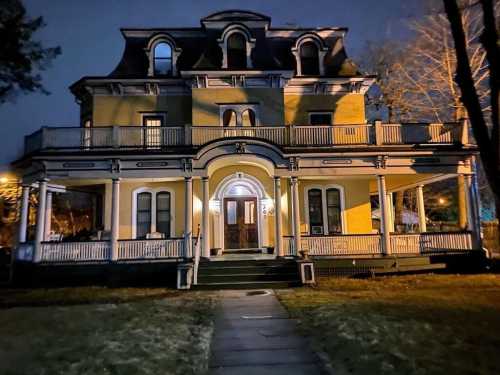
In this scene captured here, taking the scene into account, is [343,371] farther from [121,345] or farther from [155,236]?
[155,236]

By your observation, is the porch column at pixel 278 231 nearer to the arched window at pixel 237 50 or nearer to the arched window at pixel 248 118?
the arched window at pixel 248 118

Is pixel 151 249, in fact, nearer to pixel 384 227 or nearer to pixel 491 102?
pixel 384 227

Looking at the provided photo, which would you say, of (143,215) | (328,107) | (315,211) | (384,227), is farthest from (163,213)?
(384,227)

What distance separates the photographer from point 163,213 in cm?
1502

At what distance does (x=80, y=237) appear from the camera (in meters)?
15.0

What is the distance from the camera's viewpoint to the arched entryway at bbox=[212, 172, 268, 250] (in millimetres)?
14859

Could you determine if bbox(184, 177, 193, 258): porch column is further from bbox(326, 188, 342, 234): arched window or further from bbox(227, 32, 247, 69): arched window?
bbox(326, 188, 342, 234): arched window

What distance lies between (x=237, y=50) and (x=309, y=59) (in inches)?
132

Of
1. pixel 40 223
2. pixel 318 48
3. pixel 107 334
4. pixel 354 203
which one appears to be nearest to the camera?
pixel 107 334

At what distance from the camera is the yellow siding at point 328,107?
51.0ft

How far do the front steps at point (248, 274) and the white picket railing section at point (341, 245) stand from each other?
3.68ft

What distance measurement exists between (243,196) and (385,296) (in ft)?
25.0

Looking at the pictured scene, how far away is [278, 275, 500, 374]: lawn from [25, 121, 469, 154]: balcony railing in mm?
5450

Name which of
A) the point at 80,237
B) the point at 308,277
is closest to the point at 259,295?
the point at 308,277
